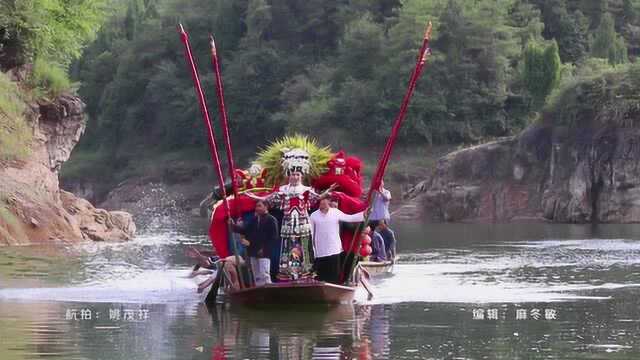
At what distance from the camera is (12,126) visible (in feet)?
183

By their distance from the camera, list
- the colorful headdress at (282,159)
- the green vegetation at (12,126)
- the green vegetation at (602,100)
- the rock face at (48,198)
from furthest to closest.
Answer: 1. the green vegetation at (602,100)
2. the green vegetation at (12,126)
3. the rock face at (48,198)
4. the colorful headdress at (282,159)

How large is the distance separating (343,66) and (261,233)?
98.6 meters

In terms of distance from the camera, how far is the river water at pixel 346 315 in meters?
22.4

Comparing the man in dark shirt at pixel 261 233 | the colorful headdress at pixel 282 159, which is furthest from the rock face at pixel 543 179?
→ the man in dark shirt at pixel 261 233

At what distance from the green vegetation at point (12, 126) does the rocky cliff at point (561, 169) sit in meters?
41.5

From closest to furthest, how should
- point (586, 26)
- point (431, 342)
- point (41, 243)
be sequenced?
point (431, 342) < point (41, 243) < point (586, 26)

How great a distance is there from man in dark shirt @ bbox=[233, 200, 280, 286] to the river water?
1.04m

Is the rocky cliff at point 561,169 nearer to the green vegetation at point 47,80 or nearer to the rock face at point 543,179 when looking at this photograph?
the rock face at point 543,179

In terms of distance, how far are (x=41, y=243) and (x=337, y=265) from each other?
24.7 metres

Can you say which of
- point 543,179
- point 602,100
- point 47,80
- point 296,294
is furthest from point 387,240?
point 543,179

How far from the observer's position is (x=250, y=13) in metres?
136

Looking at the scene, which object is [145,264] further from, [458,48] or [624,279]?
[458,48]

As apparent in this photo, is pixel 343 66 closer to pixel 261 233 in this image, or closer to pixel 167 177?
pixel 167 177

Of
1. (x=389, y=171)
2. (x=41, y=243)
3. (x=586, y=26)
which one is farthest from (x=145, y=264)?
(x=586, y=26)
